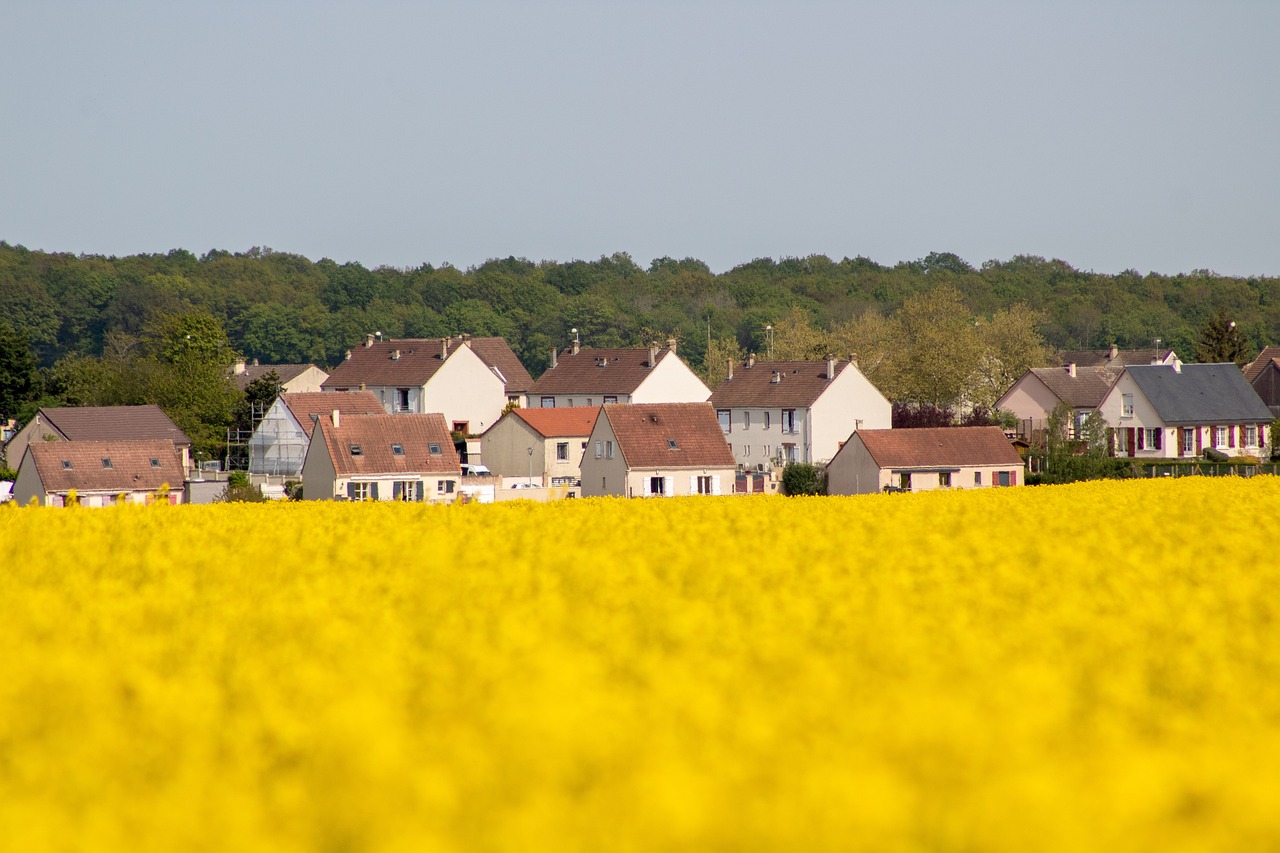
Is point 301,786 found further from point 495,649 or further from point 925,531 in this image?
point 925,531

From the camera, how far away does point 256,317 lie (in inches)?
6245

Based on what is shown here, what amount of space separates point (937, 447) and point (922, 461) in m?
1.39

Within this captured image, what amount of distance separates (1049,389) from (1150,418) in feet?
23.8

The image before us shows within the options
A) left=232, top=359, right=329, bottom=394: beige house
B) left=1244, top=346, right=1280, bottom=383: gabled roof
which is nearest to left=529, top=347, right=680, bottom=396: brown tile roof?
left=232, top=359, right=329, bottom=394: beige house

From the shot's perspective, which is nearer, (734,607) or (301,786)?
(301,786)

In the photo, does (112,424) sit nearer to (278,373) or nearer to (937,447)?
(937,447)

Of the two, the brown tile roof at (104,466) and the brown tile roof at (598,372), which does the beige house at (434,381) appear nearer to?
the brown tile roof at (598,372)

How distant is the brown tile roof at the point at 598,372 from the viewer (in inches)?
3484

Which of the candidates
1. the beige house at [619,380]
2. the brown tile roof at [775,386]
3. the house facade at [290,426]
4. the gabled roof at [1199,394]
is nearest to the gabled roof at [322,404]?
the house facade at [290,426]

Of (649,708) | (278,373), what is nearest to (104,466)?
(649,708)

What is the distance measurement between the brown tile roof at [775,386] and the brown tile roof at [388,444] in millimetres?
23660

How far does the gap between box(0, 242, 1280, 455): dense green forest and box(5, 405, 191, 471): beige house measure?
57984 millimetres

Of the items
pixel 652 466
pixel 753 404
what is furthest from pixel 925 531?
pixel 753 404

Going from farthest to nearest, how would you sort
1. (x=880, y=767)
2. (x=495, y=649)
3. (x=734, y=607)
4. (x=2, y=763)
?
(x=734, y=607) < (x=495, y=649) < (x=2, y=763) < (x=880, y=767)
